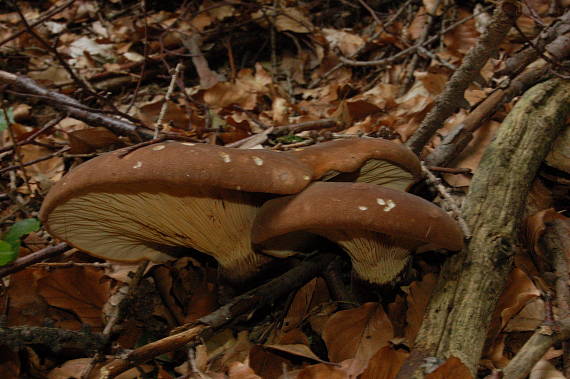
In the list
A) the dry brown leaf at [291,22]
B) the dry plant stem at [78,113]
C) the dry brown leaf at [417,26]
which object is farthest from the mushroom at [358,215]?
the dry brown leaf at [291,22]

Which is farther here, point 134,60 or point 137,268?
point 134,60

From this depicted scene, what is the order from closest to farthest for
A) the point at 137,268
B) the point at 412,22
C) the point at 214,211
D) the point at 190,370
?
the point at 190,370 → the point at 214,211 → the point at 137,268 → the point at 412,22

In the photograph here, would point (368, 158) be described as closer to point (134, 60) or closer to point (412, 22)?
point (412, 22)

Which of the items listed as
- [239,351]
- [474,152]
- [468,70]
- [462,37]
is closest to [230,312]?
[239,351]

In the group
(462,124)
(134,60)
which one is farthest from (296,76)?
(462,124)

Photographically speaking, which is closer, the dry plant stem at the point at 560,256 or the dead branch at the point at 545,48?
the dry plant stem at the point at 560,256

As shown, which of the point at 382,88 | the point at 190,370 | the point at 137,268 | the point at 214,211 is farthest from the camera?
the point at 382,88

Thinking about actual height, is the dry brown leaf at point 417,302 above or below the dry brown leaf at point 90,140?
below

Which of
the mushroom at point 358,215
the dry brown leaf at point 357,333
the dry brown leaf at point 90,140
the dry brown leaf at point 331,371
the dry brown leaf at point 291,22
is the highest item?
the mushroom at point 358,215

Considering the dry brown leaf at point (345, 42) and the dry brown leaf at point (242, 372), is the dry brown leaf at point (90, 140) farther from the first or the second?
the dry brown leaf at point (345, 42)
